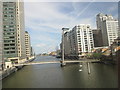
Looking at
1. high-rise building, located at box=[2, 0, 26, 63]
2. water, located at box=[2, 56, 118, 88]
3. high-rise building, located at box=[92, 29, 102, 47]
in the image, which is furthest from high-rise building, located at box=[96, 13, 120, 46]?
water, located at box=[2, 56, 118, 88]

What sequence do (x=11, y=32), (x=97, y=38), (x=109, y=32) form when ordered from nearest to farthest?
(x=11, y=32), (x=109, y=32), (x=97, y=38)

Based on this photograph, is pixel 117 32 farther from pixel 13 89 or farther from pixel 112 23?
pixel 13 89

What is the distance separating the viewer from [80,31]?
379ft

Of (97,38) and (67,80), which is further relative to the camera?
(97,38)

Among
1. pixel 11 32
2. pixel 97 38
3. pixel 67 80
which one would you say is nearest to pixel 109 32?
pixel 97 38

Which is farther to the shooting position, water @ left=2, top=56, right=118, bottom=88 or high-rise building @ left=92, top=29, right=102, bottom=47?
high-rise building @ left=92, top=29, right=102, bottom=47

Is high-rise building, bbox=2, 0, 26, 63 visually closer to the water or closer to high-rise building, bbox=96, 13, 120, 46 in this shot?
the water

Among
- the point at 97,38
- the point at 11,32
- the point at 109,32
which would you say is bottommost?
the point at 11,32

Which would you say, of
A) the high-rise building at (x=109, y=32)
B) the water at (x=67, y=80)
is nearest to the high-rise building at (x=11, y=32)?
the water at (x=67, y=80)

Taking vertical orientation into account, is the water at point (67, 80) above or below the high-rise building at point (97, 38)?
below

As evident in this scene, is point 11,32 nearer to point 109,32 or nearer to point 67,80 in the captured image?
point 67,80

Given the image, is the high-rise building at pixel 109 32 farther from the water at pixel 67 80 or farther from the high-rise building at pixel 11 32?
the water at pixel 67 80

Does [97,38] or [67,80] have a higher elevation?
[97,38]

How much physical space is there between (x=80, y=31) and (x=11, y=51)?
191 ft
